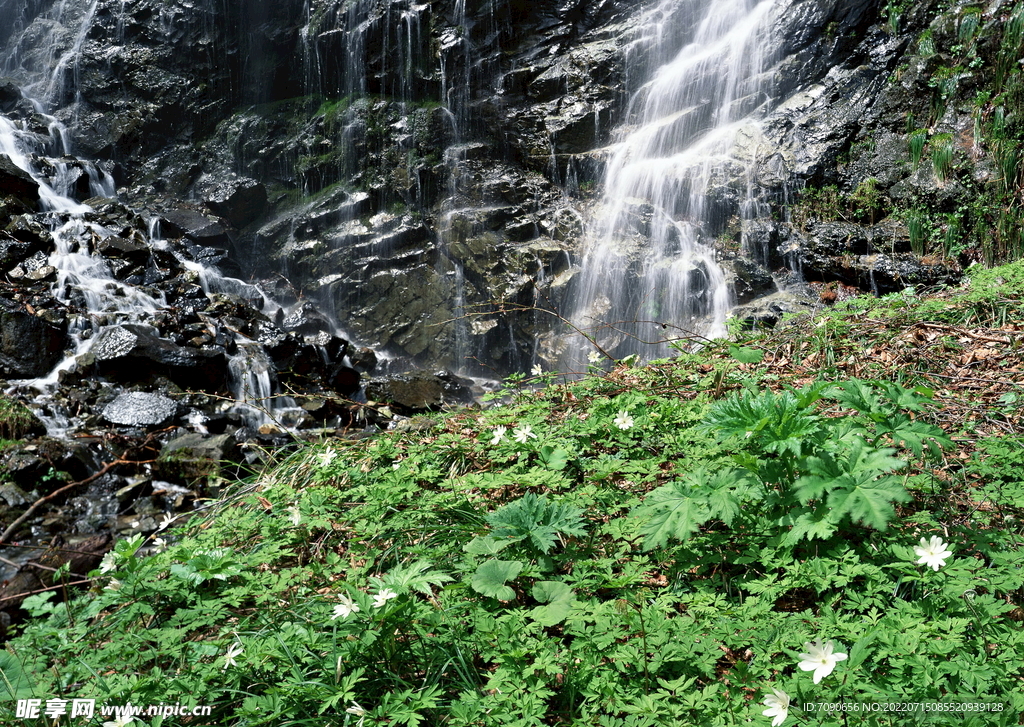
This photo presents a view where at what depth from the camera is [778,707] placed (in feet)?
4.07

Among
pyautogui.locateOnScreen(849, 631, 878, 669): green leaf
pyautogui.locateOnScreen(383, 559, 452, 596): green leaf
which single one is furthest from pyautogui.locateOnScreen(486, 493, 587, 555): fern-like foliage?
pyautogui.locateOnScreen(849, 631, 878, 669): green leaf

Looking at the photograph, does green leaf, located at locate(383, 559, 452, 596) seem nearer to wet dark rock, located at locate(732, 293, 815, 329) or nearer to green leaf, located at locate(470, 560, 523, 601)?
green leaf, located at locate(470, 560, 523, 601)

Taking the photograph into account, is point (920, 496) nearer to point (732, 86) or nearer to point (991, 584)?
point (991, 584)

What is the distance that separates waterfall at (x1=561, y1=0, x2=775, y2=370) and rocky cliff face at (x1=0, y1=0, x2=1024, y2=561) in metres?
0.10

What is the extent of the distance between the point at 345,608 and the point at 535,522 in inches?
25.7

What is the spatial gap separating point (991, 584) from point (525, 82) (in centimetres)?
1332

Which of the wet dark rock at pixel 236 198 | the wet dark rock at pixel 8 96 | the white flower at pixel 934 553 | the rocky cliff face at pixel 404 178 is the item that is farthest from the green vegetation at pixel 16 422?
the wet dark rock at pixel 8 96

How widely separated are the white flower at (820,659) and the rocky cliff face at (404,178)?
506cm

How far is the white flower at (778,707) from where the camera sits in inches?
47.8

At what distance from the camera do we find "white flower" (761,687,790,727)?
1.21 meters

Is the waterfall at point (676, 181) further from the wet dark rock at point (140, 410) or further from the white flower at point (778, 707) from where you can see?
the white flower at point (778, 707)

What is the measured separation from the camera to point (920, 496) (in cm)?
200
